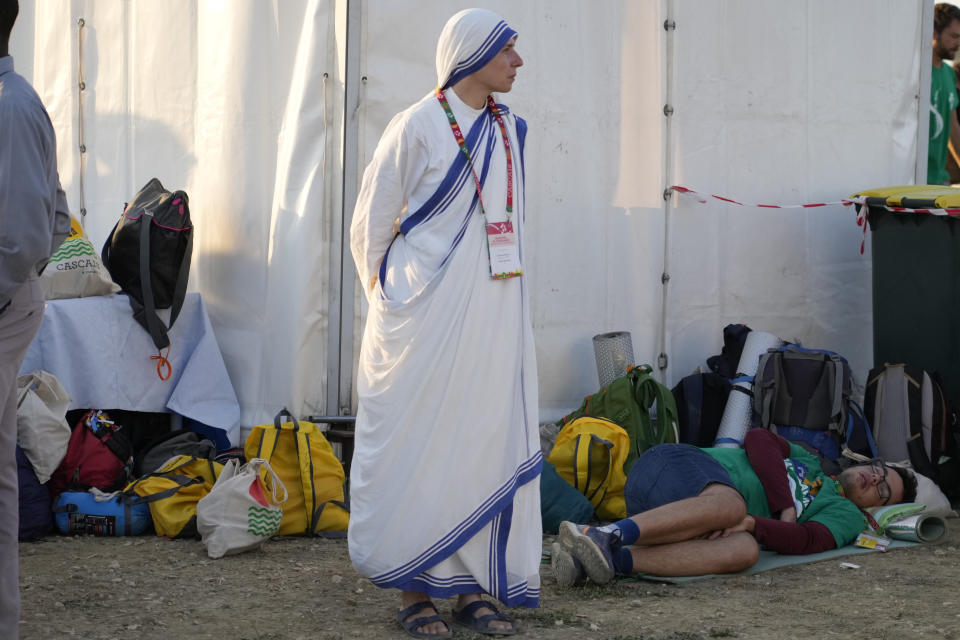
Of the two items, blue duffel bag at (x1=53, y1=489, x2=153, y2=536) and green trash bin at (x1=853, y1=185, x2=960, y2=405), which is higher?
green trash bin at (x1=853, y1=185, x2=960, y2=405)

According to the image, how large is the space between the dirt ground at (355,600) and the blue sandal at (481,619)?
0.04 meters

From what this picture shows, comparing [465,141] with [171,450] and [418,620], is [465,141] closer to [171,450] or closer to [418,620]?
[418,620]

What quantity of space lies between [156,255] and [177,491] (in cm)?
121

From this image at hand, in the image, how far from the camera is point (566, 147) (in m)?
6.09

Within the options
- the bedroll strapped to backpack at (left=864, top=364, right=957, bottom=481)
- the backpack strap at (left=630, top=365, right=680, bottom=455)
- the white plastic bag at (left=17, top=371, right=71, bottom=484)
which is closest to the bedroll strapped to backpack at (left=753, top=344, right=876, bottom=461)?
the bedroll strapped to backpack at (left=864, top=364, right=957, bottom=481)

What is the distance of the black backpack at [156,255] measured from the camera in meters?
5.70

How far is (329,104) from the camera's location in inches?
222

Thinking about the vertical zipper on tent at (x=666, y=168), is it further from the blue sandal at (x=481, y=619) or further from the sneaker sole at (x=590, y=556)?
the blue sandal at (x=481, y=619)

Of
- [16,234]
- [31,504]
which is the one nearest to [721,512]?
[16,234]

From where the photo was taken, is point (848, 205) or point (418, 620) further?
point (848, 205)

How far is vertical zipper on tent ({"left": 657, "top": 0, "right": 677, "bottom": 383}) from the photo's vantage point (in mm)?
6297

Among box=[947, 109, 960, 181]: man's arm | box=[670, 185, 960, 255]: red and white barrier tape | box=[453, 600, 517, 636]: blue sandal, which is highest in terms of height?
box=[947, 109, 960, 181]: man's arm

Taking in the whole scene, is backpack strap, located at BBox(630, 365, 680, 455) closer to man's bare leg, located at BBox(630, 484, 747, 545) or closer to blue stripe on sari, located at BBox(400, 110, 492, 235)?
man's bare leg, located at BBox(630, 484, 747, 545)

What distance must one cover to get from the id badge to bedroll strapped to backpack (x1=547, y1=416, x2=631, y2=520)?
1842mm
